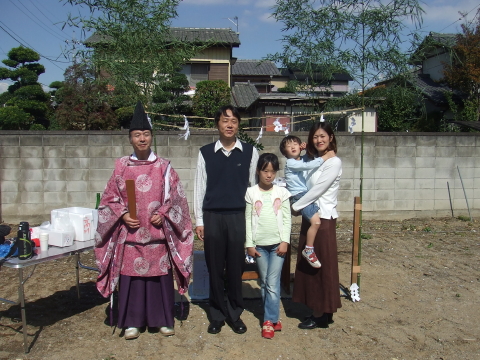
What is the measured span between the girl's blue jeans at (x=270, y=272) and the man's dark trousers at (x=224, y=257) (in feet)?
0.62

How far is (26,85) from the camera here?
17750 mm

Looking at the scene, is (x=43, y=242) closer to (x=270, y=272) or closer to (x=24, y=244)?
(x=24, y=244)

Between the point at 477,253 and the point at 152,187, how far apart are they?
5063 millimetres

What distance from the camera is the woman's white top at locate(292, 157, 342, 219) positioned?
3.72 m

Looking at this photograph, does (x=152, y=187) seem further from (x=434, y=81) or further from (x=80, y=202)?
(x=434, y=81)

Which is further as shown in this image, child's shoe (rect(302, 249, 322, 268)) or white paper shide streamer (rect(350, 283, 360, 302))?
white paper shide streamer (rect(350, 283, 360, 302))

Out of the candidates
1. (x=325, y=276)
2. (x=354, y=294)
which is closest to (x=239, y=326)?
(x=325, y=276)

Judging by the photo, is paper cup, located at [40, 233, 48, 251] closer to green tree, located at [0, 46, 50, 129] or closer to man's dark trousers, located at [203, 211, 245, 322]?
man's dark trousers, located at [203, 211, 245, 322]

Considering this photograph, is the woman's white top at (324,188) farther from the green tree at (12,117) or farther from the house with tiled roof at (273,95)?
the green tree at (12,117)

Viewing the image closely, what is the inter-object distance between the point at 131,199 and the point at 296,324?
1.88 metres

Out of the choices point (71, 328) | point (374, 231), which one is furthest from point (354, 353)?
point (374, 231)

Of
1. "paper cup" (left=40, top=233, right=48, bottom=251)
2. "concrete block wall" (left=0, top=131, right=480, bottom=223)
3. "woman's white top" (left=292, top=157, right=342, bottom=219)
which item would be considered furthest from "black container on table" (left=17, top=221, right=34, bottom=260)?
"concrete block wall" (left=0, top=131, right=480, bottom=223)

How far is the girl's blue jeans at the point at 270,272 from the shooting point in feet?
12.0

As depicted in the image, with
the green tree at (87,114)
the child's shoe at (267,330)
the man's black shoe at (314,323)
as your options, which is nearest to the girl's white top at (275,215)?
the child's shoe at (267,330)
